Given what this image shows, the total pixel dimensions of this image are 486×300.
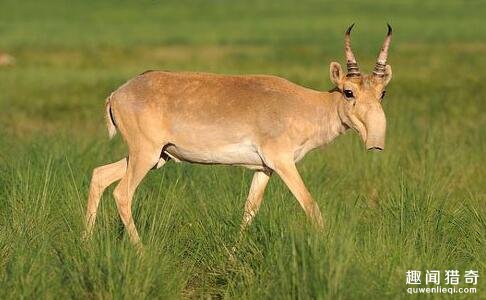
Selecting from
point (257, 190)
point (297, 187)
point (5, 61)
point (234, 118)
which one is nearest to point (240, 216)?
point (297, 187)

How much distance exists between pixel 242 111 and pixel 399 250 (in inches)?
84.1

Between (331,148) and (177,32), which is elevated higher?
(177,32)

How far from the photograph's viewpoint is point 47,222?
873 centimetres

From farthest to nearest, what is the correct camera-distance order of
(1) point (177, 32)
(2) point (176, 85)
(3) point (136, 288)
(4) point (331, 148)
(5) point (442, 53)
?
(1) point (177, 32), (5) point (442, 53), (4) point (331, 148), (2) point (176, 85), (3) point (136, 288)

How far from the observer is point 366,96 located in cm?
888

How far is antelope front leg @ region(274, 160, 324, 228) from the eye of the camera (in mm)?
8492

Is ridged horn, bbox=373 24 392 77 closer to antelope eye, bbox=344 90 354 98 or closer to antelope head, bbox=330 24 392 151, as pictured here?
antelope head, bbox=330 24 392 151

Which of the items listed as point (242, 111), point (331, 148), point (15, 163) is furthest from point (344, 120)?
point (331, 148)

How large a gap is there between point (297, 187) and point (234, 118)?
0.91 metres

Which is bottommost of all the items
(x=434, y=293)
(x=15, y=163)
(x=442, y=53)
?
(x=434, y=293)

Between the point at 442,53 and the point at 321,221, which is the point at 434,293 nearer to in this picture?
the point at 321,221

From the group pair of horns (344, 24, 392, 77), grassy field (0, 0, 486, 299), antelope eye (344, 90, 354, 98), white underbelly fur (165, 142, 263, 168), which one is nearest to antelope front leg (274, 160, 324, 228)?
grassy field (0, 0, 486, 299)

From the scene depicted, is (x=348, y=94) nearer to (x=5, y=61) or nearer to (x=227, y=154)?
(x=227, y=154)

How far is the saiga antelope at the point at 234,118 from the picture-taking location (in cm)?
900
